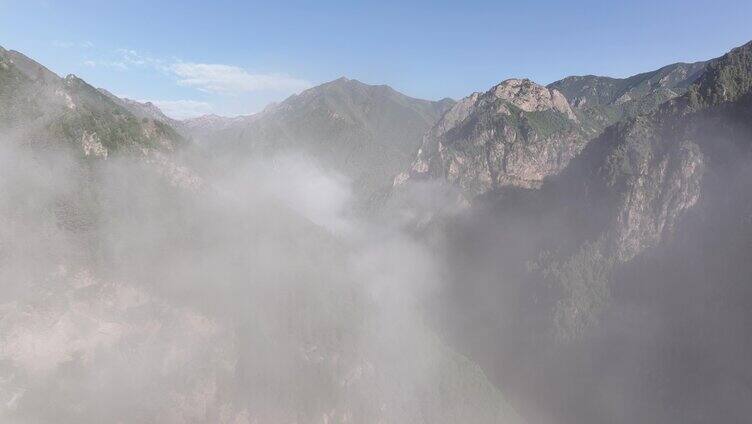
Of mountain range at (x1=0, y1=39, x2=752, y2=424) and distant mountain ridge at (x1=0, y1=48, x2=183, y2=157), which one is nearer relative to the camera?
distant mountain ridge at (x1=0, y1=48, x2=183, y2=157)

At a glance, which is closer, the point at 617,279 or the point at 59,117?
the point at 59,117

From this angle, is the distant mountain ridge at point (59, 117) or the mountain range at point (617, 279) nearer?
the distant mountain ridge at point (59, 117)

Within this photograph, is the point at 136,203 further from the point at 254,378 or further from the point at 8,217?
the point at 254,378

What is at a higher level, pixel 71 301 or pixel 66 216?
pixel 66 216

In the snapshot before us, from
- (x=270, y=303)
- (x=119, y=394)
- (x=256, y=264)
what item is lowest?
(x=119, y=394)

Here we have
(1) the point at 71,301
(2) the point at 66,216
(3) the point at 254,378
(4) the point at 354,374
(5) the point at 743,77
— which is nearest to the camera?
(1) the point at 71,301

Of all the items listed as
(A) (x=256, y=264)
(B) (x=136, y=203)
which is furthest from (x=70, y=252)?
(A) (x=256, y=264)

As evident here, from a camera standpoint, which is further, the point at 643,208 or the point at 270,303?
the point at 643,208

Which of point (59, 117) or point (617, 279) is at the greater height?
point (59, 117)

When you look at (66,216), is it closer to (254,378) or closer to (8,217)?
(8,217)

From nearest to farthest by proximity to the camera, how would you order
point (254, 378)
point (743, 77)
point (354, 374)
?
point (254, 378)
point (354, 374)
point (743, 77)
